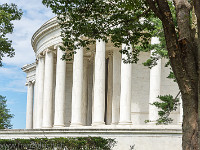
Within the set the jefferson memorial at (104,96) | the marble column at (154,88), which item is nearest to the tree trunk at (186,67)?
the jefferson memorial at (104,96)

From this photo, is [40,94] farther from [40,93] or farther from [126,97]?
[126,97]

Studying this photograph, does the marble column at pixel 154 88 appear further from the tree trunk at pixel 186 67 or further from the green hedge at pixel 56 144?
the tree trunk at pixel 186 67

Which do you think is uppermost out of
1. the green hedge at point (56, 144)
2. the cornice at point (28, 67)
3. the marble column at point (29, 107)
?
the cornice at point (28, 67)

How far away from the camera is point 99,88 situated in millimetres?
90312

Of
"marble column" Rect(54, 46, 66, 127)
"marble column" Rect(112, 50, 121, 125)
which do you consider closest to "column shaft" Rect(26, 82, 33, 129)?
"marble column" Rect(54, 46, 66, 127)

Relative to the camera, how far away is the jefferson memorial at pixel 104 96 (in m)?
71.8

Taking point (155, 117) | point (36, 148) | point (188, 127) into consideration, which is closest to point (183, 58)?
point (188, 127)

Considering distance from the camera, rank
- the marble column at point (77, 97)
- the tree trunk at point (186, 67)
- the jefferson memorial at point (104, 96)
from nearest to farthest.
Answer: the tree trunk at point (186, 67), the jefferson memorial at point (104, 96), the marble column at point (77, 97)

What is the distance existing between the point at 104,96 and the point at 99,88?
238cm

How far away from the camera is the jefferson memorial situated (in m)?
71.8

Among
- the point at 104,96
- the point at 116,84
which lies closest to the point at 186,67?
the point at 104,96

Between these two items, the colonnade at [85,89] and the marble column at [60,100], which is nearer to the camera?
the colonnade at [85,89]

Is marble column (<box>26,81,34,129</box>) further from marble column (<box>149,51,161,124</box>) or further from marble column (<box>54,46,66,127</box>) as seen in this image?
marble column (<box>149,51,161,124</box>)

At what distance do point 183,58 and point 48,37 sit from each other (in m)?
83.6
